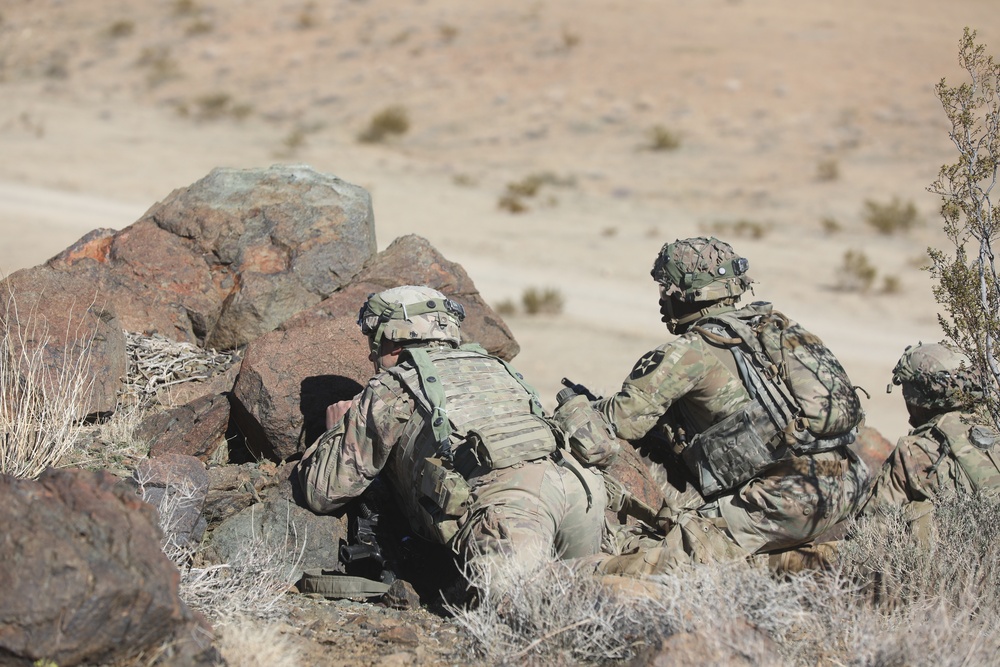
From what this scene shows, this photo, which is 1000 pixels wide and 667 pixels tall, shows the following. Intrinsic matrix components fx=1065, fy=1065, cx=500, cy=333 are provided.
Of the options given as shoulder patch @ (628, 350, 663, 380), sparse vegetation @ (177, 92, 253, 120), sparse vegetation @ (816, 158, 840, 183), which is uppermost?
shoulder patch @ (628, 350, 663, 380)

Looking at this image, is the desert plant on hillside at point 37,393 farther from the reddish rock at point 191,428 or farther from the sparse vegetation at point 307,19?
the sparse vegetation at point 307,19

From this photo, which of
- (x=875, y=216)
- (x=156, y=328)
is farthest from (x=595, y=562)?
(x=875, y=216)

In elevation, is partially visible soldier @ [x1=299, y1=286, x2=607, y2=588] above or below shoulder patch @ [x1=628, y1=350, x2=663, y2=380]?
below

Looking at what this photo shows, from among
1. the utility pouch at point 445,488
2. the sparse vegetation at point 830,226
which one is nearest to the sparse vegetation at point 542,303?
the sparse vegetation at point 830,226

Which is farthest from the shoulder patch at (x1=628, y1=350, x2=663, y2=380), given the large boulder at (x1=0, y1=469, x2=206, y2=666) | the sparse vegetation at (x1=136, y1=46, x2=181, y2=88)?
the sparse vegetation at (x1=136, y1=46, x2=181, y2=88)

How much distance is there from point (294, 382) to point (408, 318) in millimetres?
994

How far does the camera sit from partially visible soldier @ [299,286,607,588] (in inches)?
166

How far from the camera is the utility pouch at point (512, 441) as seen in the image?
4309 mm

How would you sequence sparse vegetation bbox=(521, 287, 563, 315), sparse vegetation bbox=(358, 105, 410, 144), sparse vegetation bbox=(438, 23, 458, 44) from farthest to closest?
sparse vegetation bbox=(438, 23, 458, 44), sparse vegetation bbox=(358, 105, 410, 144), sparse vegetation bbox=(521, 287, 563, 315)

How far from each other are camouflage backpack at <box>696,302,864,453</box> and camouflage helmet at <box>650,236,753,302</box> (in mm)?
247

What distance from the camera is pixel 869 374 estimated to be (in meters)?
13.2

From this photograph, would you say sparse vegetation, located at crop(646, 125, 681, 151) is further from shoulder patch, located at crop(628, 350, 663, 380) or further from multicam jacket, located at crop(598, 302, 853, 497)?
shoulder patch, located at crop(628, 350, 663, 380)

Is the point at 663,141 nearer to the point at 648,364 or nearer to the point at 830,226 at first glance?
the point at 830,226

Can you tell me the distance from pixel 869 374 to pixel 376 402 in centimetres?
1012
